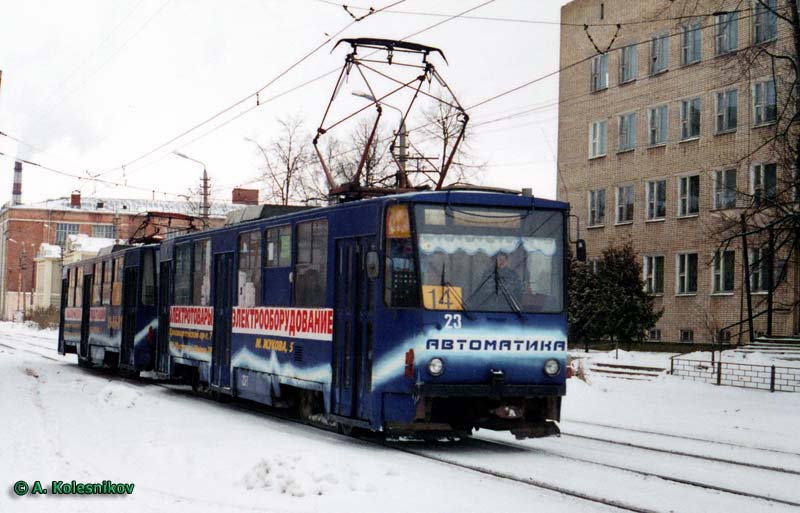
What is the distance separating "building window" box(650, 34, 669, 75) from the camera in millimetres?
45312

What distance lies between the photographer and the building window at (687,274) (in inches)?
1698

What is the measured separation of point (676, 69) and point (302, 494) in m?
38.8


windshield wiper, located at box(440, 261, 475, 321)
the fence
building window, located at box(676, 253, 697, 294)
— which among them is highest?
building window, located at box(676, 253, 697, 294)

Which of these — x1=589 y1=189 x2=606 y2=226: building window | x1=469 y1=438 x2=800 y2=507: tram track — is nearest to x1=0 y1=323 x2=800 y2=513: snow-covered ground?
x1=469 y1=438 x2=800 y2=507: tram track

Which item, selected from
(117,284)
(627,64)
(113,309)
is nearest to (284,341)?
(117,284)

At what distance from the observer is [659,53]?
150 feet

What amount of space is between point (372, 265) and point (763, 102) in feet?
101

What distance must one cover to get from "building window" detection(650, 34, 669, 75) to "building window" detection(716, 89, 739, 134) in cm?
377

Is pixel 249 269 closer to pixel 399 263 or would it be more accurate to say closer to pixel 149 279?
pixel 399 263

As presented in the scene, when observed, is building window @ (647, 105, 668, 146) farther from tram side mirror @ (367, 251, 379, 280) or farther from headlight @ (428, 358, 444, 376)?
headlight @ (428, 358, 444, 376)

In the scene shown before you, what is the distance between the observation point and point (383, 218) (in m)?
13.5

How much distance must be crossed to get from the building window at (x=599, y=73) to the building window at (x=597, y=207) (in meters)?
4.77

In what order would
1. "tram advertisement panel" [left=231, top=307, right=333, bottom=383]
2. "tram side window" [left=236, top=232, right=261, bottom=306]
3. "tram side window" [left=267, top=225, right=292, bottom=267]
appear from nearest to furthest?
"tram advertisement panel" [left=231, top=307, right=333, bottom=383]
"tram side window" [left=267, top=225, right=292, bottom=267]
"tram side window" [left=236, top=232, right=261, bottom=306]

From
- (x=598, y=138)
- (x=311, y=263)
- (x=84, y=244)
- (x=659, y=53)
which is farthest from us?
(x=84, y=244)
